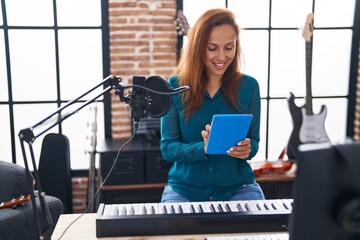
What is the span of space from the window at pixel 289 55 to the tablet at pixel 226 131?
81.6 inches

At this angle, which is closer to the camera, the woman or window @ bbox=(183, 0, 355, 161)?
the woman

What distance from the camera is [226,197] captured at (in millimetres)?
2043

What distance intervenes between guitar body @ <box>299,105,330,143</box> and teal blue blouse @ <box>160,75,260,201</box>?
2.33 feet

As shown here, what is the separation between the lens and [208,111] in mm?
2109

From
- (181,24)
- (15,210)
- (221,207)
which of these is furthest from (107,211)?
(181,24)

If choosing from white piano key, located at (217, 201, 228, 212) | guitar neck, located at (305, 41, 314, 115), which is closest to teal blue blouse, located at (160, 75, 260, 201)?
white piano key, located at (217, 201, 228, 212)

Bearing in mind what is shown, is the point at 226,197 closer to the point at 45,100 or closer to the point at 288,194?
the point at 288,194

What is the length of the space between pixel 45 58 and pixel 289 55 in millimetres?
2200

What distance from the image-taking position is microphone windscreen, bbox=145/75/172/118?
1.35 meters

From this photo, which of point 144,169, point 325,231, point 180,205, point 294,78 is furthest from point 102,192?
point 325,231

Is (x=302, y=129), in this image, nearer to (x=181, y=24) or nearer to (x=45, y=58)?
(x=181, y=24)

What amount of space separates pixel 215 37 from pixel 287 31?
206 cm

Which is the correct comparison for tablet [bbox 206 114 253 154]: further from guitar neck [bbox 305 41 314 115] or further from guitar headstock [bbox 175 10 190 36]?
guitar headstock [bbox 175 10 190 36]

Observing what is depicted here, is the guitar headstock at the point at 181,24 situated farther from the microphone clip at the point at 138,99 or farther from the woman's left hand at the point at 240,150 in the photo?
the microphone clip at the point at 138,99
